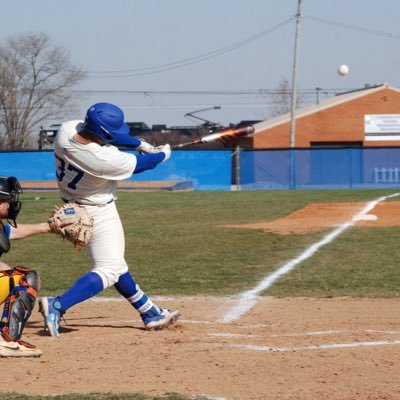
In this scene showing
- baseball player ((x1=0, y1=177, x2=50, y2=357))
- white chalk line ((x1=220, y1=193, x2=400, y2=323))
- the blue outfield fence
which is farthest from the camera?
the blue outfield fence

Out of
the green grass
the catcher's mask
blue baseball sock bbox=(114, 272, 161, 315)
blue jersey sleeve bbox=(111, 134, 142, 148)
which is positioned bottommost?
the green grass

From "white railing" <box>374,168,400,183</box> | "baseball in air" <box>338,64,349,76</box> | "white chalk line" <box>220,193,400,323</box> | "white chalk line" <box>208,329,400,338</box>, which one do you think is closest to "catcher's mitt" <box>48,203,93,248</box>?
"white chalk line" <box>208,329,400,338</box>

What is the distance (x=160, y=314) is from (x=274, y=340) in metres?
1.04

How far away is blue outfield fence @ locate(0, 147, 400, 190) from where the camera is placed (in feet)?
127

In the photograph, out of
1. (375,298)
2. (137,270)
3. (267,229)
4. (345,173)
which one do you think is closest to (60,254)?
(137,270)

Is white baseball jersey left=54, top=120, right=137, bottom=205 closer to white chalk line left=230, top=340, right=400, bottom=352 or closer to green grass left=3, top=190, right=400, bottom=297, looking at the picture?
white chalk line left=230, top=340, right=400, bottom=352

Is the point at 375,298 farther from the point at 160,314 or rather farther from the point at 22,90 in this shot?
the point at 22,90

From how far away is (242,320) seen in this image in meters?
7.41

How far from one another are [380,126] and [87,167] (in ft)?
156

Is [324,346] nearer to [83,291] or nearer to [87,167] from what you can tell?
[83,291]

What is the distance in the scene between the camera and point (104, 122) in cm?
648

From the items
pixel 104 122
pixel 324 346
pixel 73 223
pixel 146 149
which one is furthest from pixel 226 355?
pixel 146 149

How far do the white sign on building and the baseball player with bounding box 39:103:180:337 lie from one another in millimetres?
46533

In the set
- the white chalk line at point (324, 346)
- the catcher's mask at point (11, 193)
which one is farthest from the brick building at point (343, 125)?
the catcher's mask at point (11, 193)
